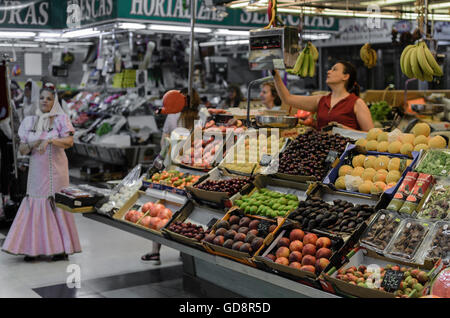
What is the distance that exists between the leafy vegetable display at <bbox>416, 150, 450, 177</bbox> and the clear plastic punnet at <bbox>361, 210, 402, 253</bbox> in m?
0.41

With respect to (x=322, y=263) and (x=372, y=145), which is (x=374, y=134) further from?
(x=322, y=263)

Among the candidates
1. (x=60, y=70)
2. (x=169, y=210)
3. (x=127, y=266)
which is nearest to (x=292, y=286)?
(x=169, y=210)

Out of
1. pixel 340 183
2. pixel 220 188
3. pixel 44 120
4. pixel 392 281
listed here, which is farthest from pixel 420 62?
pixel 44 120

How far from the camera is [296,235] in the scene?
3.55m

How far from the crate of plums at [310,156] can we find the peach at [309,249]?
0.83 m

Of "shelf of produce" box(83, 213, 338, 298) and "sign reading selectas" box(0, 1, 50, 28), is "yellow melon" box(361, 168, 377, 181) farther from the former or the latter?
"sign reading selectas" box(0, 1, 50, 28)

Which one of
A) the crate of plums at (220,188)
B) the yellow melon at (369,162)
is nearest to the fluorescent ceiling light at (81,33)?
the crate of plums at (220,188)

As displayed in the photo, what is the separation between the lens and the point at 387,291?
2922mm

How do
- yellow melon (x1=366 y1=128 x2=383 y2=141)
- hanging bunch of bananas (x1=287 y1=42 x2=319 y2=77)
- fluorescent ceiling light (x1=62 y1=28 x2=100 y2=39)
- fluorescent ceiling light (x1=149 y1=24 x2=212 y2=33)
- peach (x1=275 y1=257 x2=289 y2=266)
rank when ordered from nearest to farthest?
peach (x1=275 y1=257 x2=289 y2=266)
yellow melon (x1=366 y1=128 x2=383 y2=141)
hanging bunch of bananas (x1=287 y1=42 x2=319 y2=77)
fluorescent ceiling light (x1=149 y1=24 x2=212 y2=33)
fluorescent ceiling light (x1=62 y1=28 x2=100 y2=39)

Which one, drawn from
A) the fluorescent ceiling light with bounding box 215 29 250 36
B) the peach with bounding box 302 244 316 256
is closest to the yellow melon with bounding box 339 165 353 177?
the peach with bounding box 302 244 316 256

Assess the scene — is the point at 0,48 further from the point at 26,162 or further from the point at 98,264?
the point at 98,264

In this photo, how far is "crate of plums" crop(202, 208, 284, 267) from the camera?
3.62 m

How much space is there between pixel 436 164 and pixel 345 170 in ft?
2.02
